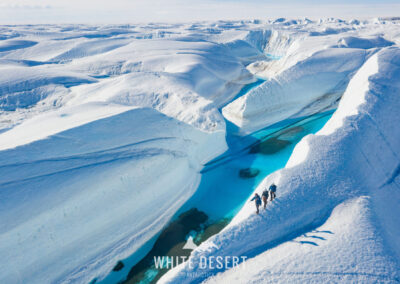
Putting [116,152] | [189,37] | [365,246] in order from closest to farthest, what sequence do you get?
[365,246] → [116,152] → [189,37]

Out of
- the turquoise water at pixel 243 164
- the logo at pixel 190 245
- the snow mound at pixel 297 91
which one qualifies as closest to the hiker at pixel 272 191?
the turquoise water at pixel 243 164

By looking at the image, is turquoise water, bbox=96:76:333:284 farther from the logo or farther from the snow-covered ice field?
the snow-covered ice field

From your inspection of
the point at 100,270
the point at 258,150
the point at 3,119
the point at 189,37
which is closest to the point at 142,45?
the point at 189,37

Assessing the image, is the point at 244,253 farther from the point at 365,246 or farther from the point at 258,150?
the point at 258,150

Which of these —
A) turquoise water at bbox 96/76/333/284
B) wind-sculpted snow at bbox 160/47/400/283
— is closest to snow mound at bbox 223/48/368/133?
turquoise water at bbox 96/76/333/284

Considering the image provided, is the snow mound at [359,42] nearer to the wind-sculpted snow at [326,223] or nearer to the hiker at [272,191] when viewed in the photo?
the wind-sculpted snow at [326,223]

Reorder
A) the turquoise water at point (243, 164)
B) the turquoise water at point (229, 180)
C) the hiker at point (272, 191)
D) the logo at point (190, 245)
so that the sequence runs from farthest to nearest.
Answer: the turquoise water at point (243, 164)
the logo at point (190, 245)
the turquoise water at point (229, 180)
the hiker at point (272, 191)

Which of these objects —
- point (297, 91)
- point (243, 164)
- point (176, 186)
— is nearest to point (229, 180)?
point (243, 164)

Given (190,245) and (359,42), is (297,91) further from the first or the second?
(359,42)
